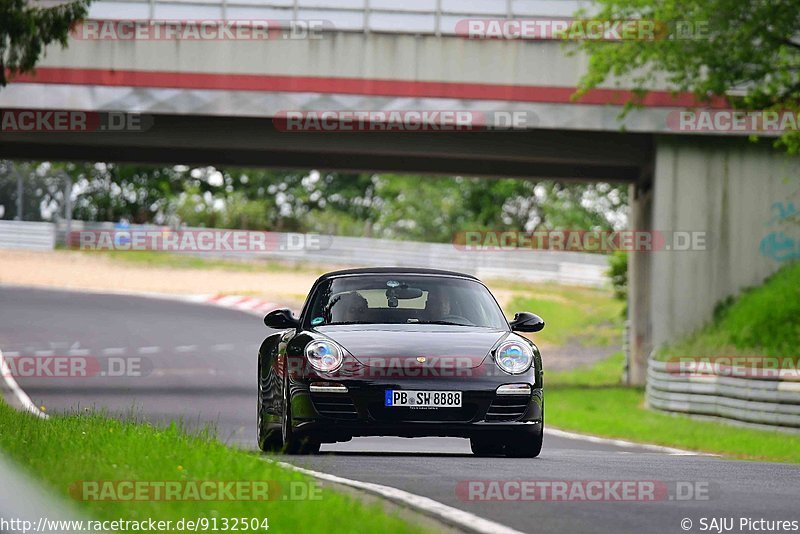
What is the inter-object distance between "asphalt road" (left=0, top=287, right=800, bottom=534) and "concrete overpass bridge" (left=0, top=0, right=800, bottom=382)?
4806mm

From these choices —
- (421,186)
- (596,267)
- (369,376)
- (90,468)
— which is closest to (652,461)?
(369,376)

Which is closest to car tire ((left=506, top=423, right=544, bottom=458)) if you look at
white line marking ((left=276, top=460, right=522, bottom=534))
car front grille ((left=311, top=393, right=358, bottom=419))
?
car front grille ((left=311, top=393, right=358, bottom=419))

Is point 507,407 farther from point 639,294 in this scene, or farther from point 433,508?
point 639,294

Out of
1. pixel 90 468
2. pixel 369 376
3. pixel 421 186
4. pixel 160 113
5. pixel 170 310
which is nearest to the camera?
pixel 90 468

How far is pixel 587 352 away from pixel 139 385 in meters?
19.5

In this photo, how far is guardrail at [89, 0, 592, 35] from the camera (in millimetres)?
26625

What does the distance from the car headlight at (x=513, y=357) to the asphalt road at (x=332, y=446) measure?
644mm

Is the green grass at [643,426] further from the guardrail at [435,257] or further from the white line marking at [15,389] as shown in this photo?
the guardrail at [435,257]

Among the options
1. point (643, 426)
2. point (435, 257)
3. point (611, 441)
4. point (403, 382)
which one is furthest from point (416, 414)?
point (435, 257)

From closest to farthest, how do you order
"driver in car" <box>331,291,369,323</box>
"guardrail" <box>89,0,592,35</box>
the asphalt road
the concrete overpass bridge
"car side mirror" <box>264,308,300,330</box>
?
the asphalt road → "driver in car" <box>331,291,369,323</box> → "car side mirror" <box>264,308,300,330</box> → the concrete overpass bridge → "guardrail" <box>89,0,592,35</box>

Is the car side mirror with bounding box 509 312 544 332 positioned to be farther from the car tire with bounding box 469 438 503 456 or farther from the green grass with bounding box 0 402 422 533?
the green grass with bounding box 0 402 422 533

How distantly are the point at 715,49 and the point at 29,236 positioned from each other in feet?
125

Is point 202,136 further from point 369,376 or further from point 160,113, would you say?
point 369,376

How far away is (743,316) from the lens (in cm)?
2666
